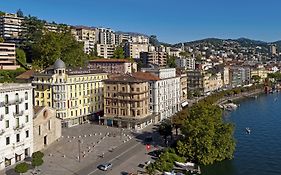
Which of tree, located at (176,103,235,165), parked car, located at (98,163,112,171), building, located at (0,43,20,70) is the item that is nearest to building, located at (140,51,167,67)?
building, located at (0,43,20,70)

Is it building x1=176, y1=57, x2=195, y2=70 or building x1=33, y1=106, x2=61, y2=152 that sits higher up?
building x1=176, y1=57, x2=195, y2=70

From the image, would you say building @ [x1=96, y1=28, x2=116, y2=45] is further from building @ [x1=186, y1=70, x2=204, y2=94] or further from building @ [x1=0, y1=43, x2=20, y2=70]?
building @ [x1=0, y1=43, x2=20, y2=70]

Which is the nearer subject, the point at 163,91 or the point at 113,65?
the point at 163,91

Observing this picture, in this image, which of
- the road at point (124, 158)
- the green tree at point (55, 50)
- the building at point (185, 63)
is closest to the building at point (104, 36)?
the building at point (185, 63)

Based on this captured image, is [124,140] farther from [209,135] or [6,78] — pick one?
[6,78]

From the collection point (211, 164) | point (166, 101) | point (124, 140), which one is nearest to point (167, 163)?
point (211, 164)

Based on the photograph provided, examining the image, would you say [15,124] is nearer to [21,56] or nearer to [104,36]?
[21,56]

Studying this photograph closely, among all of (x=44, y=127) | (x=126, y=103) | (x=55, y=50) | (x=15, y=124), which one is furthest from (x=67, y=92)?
(x=55, y=50)
